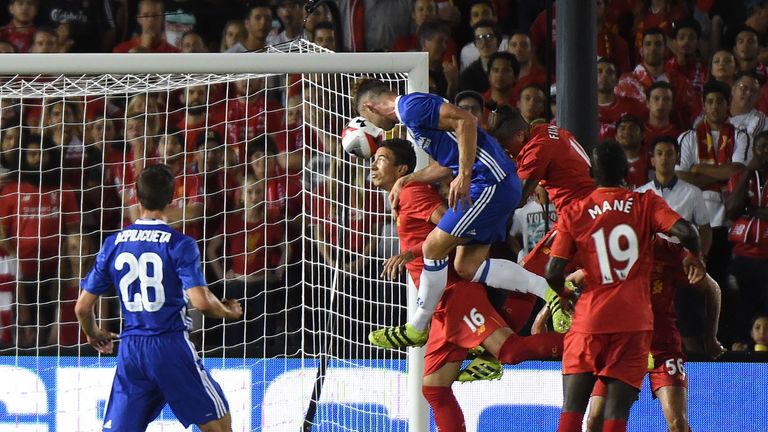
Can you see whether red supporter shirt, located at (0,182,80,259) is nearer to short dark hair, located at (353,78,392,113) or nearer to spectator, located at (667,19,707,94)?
short dark hair, located at (353,78,392,113)

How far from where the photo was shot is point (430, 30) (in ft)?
32.3

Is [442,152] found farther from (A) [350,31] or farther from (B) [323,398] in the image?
(A) [350,31]

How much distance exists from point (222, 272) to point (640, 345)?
3.45 metres

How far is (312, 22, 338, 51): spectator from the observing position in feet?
32.8

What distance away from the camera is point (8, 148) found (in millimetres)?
8820

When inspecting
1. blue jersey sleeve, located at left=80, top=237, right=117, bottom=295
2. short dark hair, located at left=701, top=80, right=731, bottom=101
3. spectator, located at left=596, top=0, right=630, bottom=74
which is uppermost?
spectator, located at left=596, top=0, right=630, bottom=74

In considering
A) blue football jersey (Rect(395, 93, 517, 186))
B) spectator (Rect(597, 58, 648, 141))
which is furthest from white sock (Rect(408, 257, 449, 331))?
spectator (Rect(597, 58, 648, 141))

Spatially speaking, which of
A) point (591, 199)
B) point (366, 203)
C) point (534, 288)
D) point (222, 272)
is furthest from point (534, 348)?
point (222, 272)

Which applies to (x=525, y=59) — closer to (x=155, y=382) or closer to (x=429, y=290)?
(x=429, y=290)

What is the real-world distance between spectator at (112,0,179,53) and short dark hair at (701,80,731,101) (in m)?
4.14

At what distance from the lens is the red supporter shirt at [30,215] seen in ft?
28.1

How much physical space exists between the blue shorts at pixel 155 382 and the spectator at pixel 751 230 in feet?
13.8

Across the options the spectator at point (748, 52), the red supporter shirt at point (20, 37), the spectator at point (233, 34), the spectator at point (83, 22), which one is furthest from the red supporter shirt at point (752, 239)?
the red supporter shirt at point (20, 37)

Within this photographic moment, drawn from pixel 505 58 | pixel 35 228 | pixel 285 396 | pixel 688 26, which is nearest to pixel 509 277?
pixel 285 396
